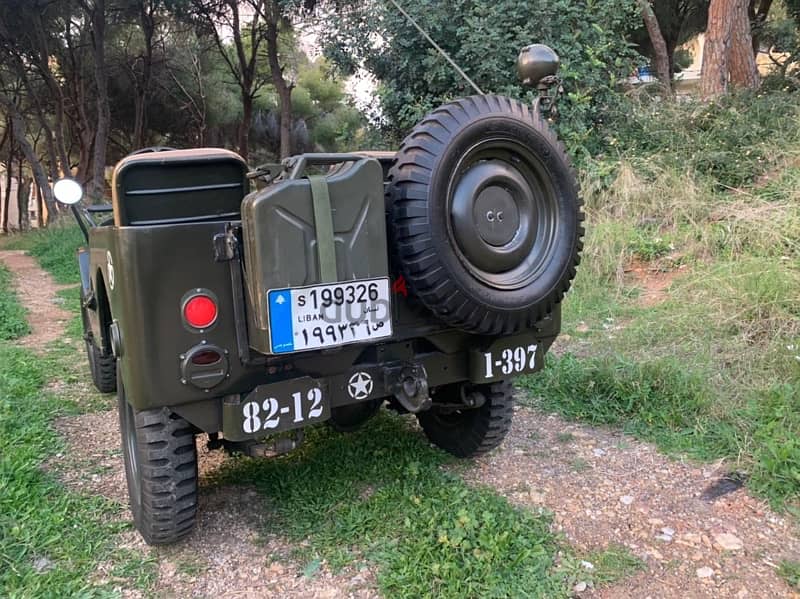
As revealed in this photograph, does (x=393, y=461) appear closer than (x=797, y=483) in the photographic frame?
No

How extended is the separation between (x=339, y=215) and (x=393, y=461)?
1.56m

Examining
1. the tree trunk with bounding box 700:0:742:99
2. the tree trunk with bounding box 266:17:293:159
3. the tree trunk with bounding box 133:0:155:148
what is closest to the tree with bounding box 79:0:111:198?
the tree trunk with bounding box 133:0:155:148

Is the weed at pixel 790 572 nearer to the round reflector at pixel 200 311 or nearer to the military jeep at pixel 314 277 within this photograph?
the military jeep at pixel 314 277

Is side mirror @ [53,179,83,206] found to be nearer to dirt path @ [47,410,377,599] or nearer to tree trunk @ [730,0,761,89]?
dirt path @ [47,410,377,599]

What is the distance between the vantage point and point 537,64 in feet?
9.64

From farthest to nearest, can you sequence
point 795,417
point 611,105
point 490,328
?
point 611,105, point 795,417, point 490,328

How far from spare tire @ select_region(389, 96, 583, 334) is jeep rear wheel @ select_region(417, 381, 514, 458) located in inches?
27.5

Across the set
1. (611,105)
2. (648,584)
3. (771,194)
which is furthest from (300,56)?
(648,584)

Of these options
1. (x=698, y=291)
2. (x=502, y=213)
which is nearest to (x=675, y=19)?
(x=698, y=291)

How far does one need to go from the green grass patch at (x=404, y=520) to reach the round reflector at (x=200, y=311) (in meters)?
1.00

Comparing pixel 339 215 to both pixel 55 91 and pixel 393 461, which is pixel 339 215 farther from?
pixel 55 91

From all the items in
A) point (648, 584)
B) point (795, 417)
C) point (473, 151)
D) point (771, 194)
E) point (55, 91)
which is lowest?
point (648, 584)

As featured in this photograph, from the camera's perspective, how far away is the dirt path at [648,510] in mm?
2355

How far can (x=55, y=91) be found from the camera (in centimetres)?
1683
